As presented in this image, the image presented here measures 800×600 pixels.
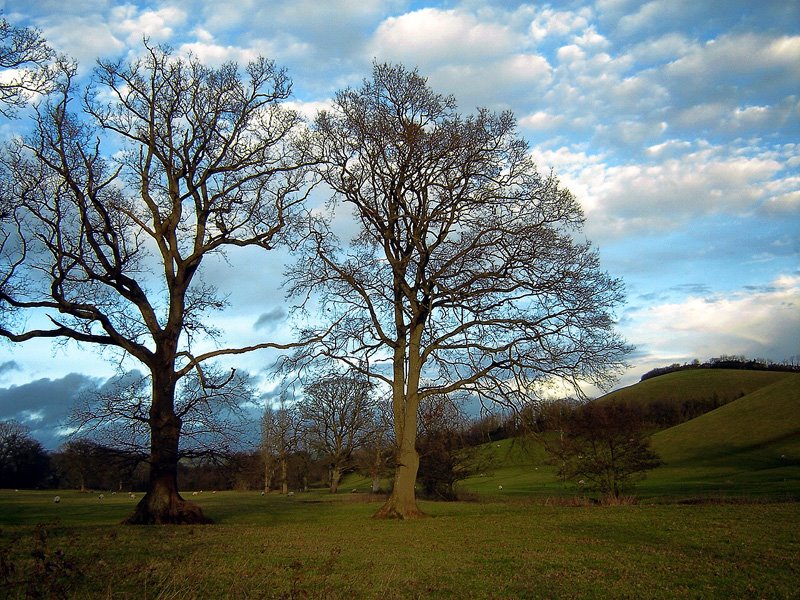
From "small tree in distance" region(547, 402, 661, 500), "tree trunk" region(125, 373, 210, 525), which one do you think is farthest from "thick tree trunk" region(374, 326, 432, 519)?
"small tree in distance" region(547, 402, 661, 500)

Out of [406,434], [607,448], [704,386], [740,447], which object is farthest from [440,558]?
[704,386]

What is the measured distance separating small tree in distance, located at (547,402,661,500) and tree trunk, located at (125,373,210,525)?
18.0 m

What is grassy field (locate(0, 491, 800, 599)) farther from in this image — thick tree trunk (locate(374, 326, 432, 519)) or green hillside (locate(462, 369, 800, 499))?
green hillside (locate(462, 369, 800, 499))

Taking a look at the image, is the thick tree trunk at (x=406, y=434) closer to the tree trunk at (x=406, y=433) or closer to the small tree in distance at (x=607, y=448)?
the tree trunk at (x=406, y=433)

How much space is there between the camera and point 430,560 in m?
10.8

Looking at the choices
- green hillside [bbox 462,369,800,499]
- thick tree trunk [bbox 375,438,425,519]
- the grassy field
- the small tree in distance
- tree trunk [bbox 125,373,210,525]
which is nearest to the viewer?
the grassy field

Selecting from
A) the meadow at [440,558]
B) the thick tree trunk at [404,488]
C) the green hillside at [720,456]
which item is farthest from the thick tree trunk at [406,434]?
the green hillside at [720,456]

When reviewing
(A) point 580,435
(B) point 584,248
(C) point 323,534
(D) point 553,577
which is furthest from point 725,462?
(D) point 553,577

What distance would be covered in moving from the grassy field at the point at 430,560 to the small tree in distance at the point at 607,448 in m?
12.3

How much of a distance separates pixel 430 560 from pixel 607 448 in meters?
21.7

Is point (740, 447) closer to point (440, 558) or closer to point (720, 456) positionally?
point (720, 456)

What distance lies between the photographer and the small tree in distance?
2947 cm

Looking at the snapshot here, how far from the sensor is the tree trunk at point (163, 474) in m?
18.2

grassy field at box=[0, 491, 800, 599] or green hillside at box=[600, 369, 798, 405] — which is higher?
green hillside at box=[600, 369, 798, 405]
